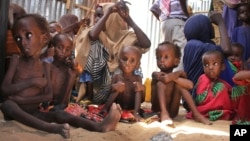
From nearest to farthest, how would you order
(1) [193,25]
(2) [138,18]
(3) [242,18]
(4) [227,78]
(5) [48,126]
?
(5) [48,126] → (4) [227,78] → (1) [193,25] → (3) [242,18] → (2) [138,18]

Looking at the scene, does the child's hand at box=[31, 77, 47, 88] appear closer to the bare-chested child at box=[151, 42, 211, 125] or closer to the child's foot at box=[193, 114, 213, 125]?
the bare-chested child at box=[151, 42, 211, 125]

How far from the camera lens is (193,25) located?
→ 168 inches

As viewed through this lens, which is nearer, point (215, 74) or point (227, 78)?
point (215, 74)

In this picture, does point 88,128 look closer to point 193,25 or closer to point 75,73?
point 75,73

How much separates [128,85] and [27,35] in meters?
1.35

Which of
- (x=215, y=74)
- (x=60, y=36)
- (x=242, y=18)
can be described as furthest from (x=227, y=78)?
(x=60, y=36)

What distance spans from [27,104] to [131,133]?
837 mm

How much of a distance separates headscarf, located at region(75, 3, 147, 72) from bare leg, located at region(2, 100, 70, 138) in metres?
1.89

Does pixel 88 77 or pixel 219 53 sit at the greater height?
pixel 219 53

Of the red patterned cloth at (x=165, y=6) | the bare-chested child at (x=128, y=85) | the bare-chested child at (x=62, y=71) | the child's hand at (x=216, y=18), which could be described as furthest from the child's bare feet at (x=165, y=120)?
the red patterned cloth at (x=165, y=6)

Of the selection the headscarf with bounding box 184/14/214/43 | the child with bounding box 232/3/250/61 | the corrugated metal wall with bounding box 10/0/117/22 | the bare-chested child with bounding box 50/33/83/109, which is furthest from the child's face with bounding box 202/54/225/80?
the corrugated metal wall with bounding box 10/0/117/22

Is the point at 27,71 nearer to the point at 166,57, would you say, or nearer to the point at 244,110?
the point at 166,57

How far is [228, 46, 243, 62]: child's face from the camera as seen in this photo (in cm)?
404

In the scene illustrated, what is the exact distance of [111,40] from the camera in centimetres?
456
